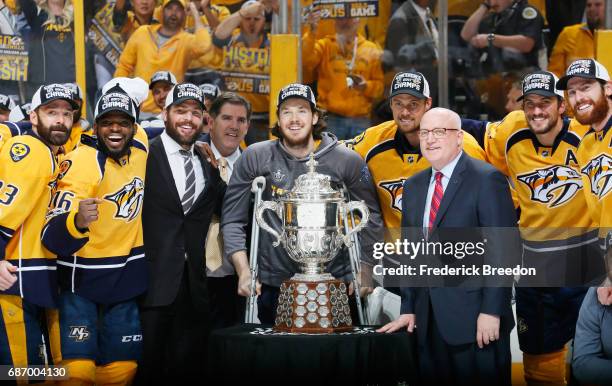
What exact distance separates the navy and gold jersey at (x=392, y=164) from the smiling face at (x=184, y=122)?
830mm

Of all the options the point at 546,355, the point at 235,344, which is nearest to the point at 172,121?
the point at 235,344

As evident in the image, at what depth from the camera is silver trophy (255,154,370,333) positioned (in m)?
4.21

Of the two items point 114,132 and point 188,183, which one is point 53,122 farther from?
point 188,183

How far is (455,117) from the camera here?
424 centimetres

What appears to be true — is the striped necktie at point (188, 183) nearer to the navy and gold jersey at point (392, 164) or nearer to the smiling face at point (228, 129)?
the smiling face at point (228, 129)

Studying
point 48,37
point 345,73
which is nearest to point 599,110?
point 345,73

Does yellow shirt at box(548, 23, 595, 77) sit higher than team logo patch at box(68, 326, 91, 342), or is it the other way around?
yellow shirt at box(548, 23, 595, 77)

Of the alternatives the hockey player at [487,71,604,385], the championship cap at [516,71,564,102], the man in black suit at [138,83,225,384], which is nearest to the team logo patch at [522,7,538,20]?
the hockey player at [487,71,604,385]

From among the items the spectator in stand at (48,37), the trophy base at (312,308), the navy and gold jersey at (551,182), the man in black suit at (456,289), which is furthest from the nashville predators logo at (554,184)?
the spectator in stand at (48,37)

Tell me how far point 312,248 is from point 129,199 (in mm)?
907

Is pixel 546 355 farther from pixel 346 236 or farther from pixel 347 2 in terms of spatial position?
pixel 347 2

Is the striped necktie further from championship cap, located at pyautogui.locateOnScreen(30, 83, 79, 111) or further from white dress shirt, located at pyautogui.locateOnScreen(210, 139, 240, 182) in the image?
championship cap, located at pyautogui.locateOnScreen(30, 83, 79, 111)

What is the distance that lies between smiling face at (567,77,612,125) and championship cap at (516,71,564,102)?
14 centimetres

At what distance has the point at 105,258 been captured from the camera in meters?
4.65
